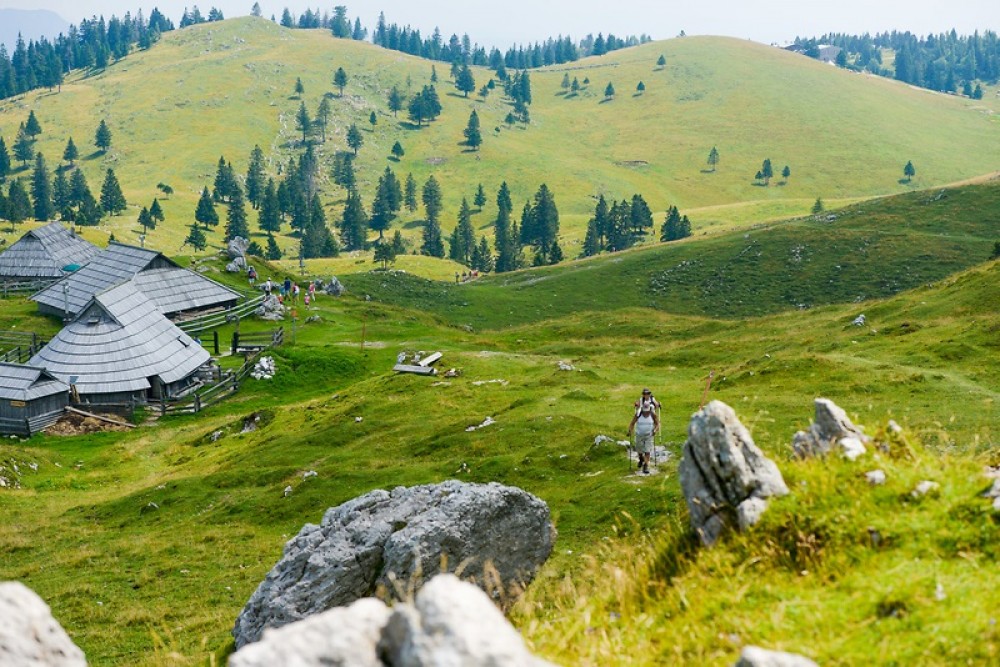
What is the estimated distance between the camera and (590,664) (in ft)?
29.9

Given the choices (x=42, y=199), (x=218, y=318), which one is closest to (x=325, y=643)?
(x=218, y=318)

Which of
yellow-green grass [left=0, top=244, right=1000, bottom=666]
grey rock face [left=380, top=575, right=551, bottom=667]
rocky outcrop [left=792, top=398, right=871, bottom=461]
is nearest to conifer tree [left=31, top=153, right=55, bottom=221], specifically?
yellow-green grass [left=0, top=244, right=1000, bottom=666]

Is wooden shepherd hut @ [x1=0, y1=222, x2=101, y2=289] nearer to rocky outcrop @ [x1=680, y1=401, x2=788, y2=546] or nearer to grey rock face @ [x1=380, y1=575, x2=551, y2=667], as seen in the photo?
rocky outcrop @ [x1=680, y1=401, x2=788, y2=546]

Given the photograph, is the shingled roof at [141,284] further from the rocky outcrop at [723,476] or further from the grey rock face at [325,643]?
the grey rock face at [325,643]

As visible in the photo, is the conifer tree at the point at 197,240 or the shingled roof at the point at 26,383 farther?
the conifer tree at the point at 197,240

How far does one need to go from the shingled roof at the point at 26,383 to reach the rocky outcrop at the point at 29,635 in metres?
60.5

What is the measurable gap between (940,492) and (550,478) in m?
21.8

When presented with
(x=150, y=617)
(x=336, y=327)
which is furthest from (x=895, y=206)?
(x=150, y=617)

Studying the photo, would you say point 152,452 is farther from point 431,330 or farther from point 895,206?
point 895,206

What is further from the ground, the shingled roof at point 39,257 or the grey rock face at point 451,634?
the grey rock face at point 451,634

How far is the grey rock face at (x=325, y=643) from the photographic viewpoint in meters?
6.97

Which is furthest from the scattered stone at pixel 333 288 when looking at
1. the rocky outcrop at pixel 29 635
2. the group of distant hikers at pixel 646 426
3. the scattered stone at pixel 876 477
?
the rocky outcrop at pixel 29 635

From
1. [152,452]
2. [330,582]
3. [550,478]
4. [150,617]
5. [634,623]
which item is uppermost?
[634,623]

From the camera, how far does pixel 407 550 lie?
60.4 feet
